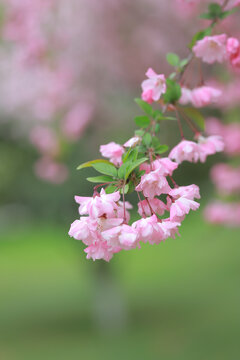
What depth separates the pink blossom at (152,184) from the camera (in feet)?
3.49

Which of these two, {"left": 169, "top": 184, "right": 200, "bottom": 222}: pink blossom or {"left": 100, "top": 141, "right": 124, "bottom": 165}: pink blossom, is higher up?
{"left": 100, "top": 141, "right": 124, "bottom": 165}: pink blossom

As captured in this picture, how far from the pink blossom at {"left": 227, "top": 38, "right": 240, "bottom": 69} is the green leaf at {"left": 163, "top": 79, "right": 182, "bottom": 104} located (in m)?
0.18

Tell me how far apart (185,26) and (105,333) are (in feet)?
13.8

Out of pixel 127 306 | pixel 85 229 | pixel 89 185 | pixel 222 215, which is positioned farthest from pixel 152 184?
pixel 127 306

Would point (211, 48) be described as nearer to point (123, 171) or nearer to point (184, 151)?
point (184, 151)

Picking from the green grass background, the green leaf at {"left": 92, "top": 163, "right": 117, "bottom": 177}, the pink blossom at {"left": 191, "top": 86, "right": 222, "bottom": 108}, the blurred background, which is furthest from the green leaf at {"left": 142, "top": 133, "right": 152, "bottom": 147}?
the green grass background

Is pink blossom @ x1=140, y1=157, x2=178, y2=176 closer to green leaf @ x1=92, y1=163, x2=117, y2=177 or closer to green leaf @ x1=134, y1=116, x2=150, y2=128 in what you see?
green leaf @ x1=92, y1=163, x2=117, y2=177

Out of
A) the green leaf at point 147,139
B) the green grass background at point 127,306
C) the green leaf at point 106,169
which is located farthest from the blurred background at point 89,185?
the green leaf at point 106,169

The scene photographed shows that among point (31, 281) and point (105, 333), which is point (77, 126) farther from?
point (31, 281)

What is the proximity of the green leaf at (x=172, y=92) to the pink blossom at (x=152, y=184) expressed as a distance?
35cm

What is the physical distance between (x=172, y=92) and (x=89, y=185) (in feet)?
12.5

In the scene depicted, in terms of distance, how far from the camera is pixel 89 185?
16.9 feet

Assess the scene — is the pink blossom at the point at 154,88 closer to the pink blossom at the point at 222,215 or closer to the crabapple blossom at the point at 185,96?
the crabapple blossom at the point at 185,96

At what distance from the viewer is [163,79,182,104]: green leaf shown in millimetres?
1375
